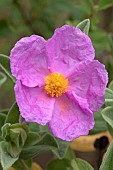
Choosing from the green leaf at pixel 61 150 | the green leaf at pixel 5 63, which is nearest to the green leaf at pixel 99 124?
the green leaf at pixel 61 150

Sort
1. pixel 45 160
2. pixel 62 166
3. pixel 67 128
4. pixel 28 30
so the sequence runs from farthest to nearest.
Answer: pixel 45 160 < pixel 28 30 < pixel 62 166 < pixel 67 128

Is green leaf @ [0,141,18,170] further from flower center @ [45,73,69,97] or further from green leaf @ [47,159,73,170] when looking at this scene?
green leaf @ [47,159,73,170]

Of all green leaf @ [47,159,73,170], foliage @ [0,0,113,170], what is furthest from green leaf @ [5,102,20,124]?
green leaf @ [47,159,73,170]

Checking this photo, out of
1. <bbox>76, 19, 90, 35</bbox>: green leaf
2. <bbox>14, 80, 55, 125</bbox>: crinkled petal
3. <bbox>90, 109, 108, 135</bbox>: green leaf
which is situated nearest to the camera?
<bbox>14, 80, 55, 125</bbox>: crinkled petal

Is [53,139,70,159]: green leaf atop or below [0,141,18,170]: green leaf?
below

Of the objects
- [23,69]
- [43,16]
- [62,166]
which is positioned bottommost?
[62,166]

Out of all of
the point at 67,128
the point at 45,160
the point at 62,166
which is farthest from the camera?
the point at 45,160

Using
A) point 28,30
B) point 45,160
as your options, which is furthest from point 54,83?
point 45,160

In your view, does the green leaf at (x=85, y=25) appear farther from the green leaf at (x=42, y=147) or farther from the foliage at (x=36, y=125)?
the green leaf at (x=42, y=147)

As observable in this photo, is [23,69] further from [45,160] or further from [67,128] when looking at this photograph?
[45,160]
